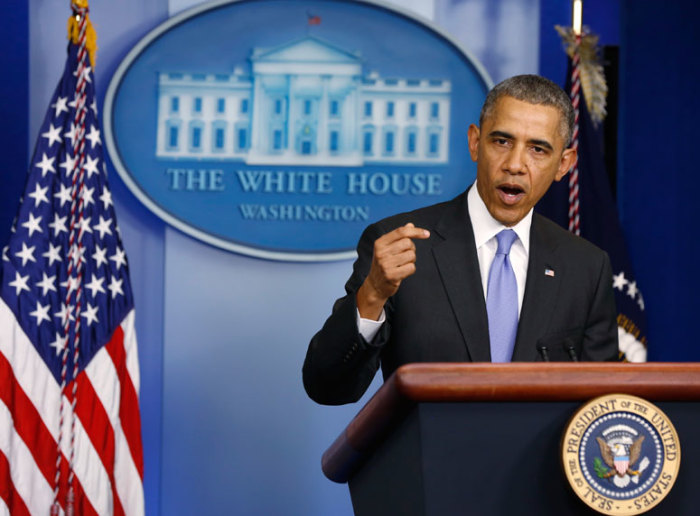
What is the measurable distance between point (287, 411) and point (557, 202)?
1.11 m

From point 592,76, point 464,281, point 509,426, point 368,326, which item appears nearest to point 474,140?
point 464,281

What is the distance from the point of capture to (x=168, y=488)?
10.2ft

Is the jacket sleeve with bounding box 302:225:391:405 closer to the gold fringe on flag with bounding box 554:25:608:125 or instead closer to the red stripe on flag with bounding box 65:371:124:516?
the red stripe on flag with bounding box 65:371:124:516

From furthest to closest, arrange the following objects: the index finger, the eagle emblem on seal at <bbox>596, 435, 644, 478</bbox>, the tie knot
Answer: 1. the tie knot
2. the index finger
3. the eagle emblem on seal at <bbox>596, 435, 644, 478</bbox>

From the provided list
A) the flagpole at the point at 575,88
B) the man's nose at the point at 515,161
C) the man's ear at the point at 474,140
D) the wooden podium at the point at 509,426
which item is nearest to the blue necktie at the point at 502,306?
the man's nose at the point at 515,161

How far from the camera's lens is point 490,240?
69.8 inches

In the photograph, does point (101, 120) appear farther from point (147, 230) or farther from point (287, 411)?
point (287, 411)

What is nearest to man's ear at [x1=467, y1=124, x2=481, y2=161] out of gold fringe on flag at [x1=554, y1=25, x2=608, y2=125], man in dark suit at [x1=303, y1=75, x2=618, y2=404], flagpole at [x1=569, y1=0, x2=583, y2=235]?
man in dark suit at [x1=303, y1=75, x2=618, y2=404]

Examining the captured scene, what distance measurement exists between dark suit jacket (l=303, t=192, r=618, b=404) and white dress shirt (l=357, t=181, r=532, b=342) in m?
0.02

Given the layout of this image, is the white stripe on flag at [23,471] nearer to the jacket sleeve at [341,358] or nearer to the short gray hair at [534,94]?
the jacket sleeve at [341,358]

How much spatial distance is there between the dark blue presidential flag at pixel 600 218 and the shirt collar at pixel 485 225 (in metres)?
1.25

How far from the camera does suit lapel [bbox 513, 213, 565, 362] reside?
1613mm

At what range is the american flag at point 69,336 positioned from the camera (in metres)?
2.70

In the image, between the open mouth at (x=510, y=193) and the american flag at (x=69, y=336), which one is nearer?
the open mouth at (x=510, y=193)
